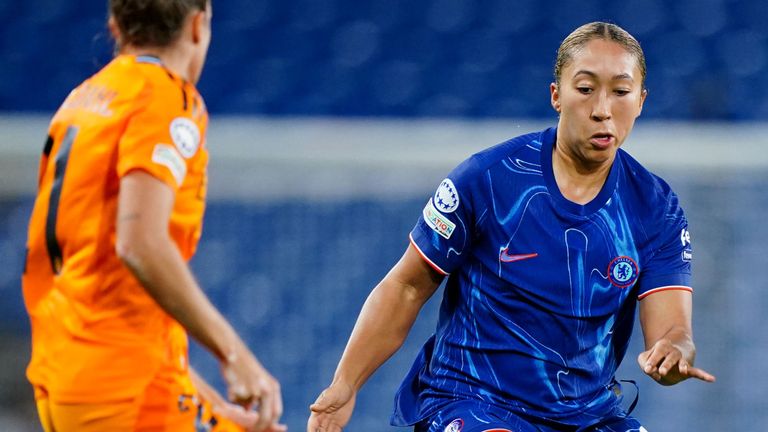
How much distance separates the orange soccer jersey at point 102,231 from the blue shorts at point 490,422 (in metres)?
0.78

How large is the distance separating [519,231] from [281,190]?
3.03 m

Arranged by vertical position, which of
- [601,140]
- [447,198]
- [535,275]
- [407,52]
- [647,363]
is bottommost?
[647,363]

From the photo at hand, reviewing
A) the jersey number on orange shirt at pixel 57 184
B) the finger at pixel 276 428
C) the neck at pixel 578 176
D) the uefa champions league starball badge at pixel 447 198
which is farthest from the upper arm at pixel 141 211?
the neck at pixel 578 176

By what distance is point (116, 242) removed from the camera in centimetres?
233

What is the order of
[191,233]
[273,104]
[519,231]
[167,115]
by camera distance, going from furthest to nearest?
[273,104], [519,231], [191,233], [167,115]

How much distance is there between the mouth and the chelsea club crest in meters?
0.30

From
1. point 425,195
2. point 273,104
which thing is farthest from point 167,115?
point 273,104

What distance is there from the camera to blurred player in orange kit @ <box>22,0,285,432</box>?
237 centimetres

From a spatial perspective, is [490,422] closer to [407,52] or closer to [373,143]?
[373,143]

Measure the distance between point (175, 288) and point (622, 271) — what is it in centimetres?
130

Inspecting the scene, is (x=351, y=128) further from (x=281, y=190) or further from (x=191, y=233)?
(x=191, y=233)

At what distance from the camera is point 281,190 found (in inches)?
236

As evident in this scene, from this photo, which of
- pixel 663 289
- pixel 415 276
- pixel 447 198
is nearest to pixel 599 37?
pixel 447 198

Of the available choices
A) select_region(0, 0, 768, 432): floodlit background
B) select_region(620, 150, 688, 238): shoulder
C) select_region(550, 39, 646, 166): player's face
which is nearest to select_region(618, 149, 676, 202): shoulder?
select_region(620, 150, 688, 238): shoulder
